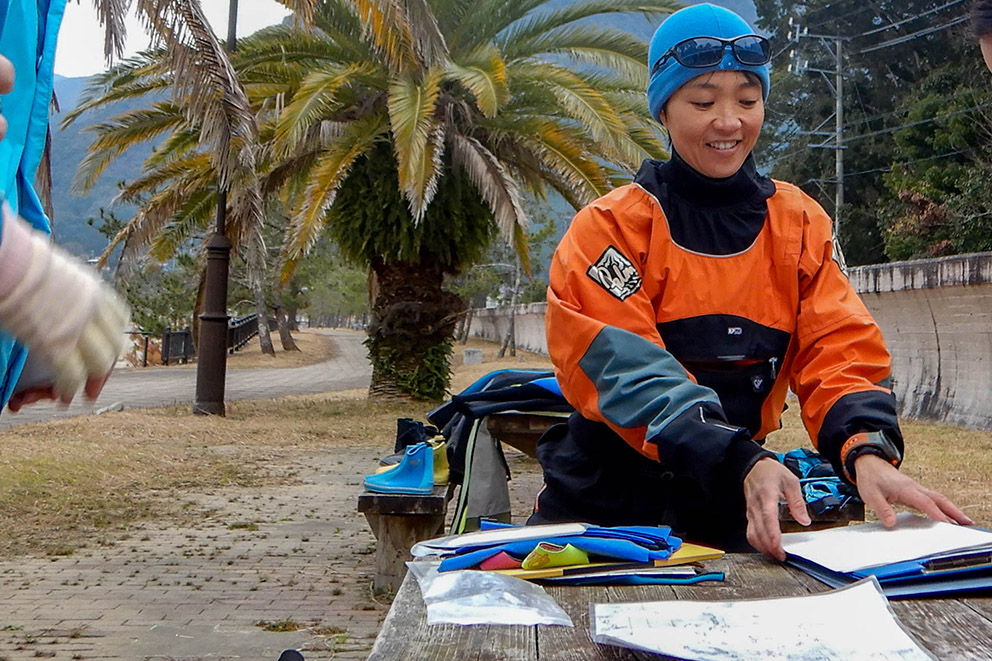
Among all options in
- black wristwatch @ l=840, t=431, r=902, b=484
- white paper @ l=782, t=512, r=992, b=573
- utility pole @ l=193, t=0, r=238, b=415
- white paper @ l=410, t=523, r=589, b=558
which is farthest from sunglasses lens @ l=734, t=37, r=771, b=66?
utility pole @ l=193, t=0, r=238, b=415

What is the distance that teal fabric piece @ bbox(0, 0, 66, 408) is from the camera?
1.39m

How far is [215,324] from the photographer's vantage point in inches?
579

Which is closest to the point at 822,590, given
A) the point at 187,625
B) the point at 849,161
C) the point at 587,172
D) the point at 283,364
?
the point at 187,625

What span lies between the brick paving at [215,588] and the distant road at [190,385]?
19.8 feet

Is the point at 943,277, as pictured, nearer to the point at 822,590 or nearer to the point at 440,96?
the point at 440,96

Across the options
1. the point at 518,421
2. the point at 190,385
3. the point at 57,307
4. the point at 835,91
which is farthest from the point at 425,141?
the point at 835,91

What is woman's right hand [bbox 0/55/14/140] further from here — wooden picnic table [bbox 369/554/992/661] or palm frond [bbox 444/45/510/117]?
palm frond [bbox 444/45/510/117]

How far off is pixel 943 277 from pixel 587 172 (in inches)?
168

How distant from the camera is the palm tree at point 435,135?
42.9ft

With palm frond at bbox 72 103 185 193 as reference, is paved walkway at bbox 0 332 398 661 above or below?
below

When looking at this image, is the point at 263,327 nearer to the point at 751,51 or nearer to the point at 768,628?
the point at 751,51

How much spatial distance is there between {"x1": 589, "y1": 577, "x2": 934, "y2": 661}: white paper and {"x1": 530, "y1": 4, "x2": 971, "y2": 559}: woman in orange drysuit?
0.53m

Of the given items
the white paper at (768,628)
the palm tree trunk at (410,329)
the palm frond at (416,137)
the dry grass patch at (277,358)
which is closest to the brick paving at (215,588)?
the white paper at (768,628)

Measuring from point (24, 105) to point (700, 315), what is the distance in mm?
1410
